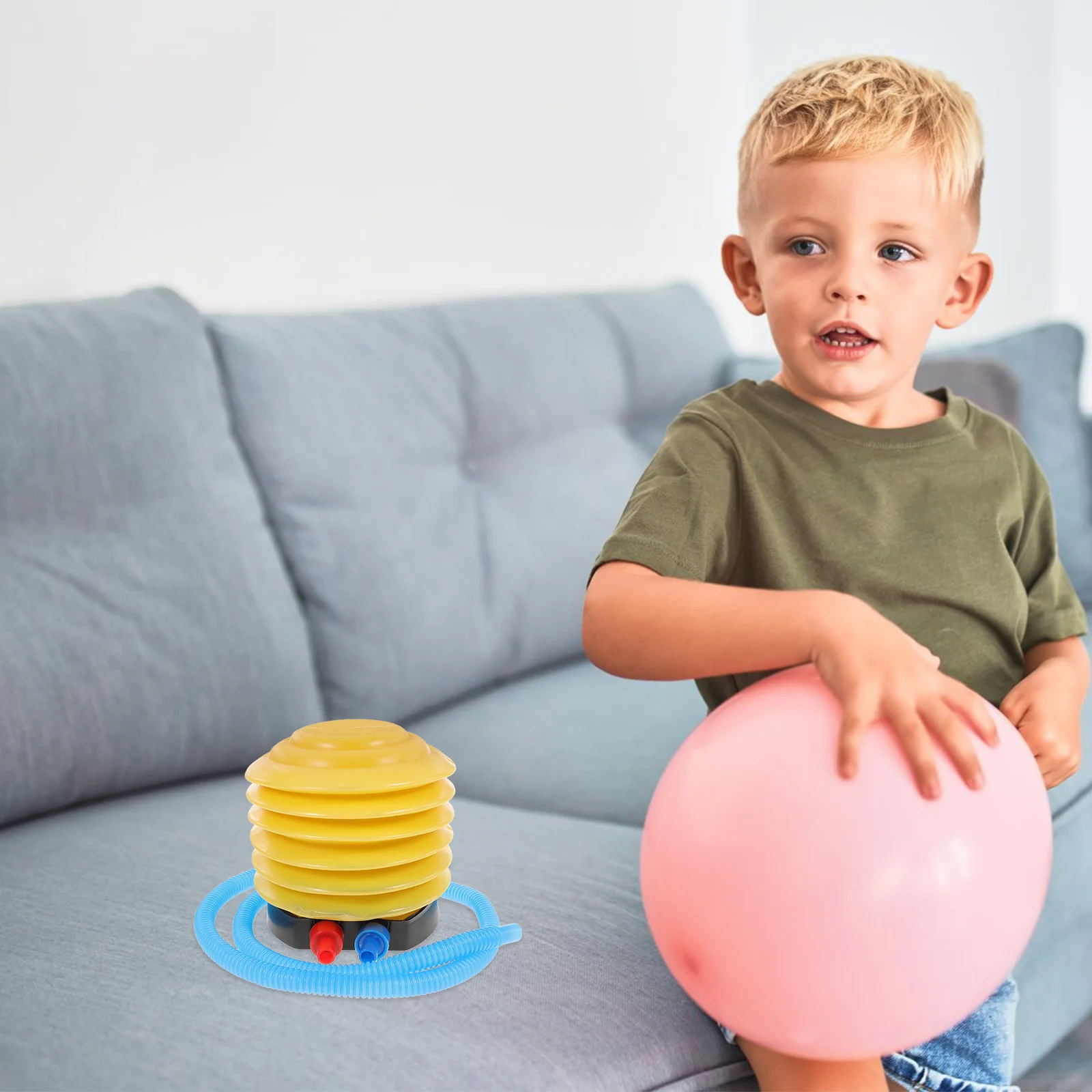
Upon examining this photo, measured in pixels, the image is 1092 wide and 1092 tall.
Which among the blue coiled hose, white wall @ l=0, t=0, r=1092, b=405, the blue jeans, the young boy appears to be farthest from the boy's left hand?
white wall @ l=0, t=0, r=1092, b=405

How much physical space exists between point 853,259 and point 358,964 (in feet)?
2.22

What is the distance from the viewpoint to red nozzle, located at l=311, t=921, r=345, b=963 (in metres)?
1.04

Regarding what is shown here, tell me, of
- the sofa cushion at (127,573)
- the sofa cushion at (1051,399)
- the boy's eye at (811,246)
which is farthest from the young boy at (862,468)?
the sofa cushion at (1051,399)

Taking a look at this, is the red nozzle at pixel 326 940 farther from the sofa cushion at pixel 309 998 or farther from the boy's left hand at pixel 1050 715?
the boy's left hand at pixel 1050 715

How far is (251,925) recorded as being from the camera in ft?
3.64

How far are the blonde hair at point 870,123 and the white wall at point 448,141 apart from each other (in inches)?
42.4

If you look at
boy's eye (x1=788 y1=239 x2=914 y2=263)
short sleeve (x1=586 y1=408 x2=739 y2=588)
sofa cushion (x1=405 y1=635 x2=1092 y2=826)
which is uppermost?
boy's eye (x1=788 y1=239 x2=914 y2=263)

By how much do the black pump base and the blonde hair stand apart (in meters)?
0.66

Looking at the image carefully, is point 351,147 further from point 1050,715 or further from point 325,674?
point 1050,715

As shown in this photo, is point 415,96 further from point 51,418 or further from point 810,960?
point 810,960

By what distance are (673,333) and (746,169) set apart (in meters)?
1.32

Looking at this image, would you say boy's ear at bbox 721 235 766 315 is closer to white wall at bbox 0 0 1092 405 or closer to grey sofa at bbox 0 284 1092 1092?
grey sofa at bbox 0 284 1092 1092

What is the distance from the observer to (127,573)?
1467mm

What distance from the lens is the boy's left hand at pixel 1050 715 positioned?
109cm
